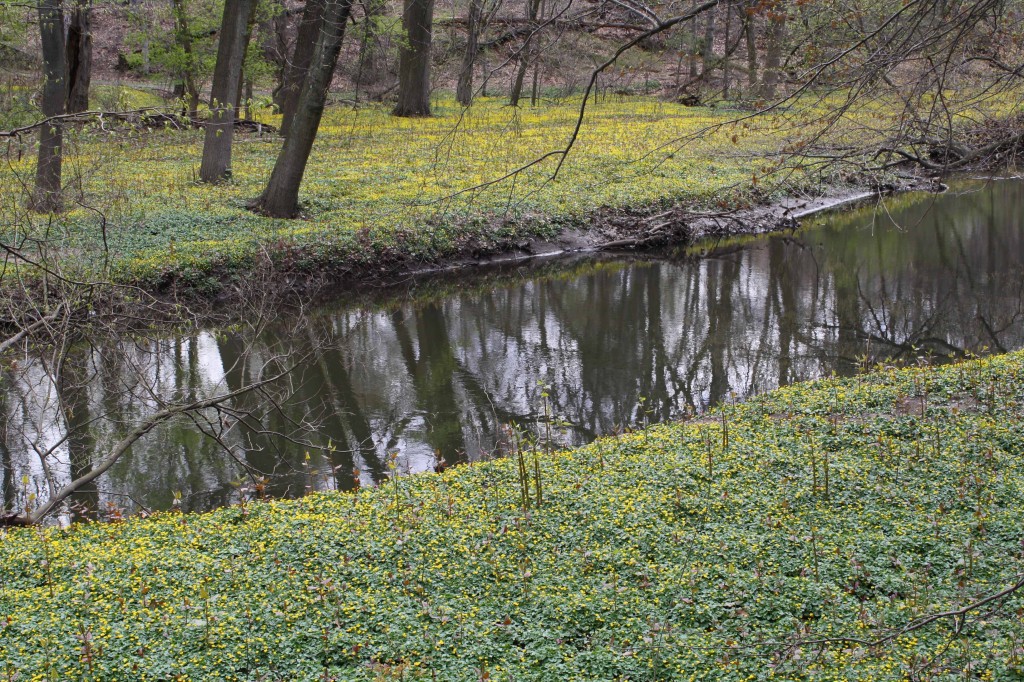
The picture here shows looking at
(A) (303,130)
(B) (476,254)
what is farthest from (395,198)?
(A) (303,130)

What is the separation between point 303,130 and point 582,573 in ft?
46.1

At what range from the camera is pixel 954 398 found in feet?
30.6

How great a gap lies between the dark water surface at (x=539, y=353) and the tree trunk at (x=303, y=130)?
11.8 ft

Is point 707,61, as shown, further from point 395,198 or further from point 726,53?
point 395,198

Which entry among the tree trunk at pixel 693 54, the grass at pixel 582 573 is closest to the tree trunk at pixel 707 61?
the tree trunk at pixel 693 54

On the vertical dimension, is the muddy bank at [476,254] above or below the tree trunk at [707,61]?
below

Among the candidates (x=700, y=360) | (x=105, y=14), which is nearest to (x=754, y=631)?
(x=700, y=360)

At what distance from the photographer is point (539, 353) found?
14008 mm

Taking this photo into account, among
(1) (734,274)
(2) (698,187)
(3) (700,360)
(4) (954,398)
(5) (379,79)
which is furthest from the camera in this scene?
(5) (379,79)

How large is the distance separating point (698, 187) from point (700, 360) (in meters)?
11.1

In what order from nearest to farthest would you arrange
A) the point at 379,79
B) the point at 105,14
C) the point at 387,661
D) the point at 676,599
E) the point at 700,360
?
the point at 387,661 < the point at 676,599 < the point at 700,360 < the point at 379,79 < the point at 105,14

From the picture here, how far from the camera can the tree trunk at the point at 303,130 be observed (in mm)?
16516

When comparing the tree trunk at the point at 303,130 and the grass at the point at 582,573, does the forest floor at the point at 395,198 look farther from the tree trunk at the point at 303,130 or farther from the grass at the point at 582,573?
the grass at the point at 582,573

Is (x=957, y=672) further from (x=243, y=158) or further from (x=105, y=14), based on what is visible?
(x=105, y=14)
